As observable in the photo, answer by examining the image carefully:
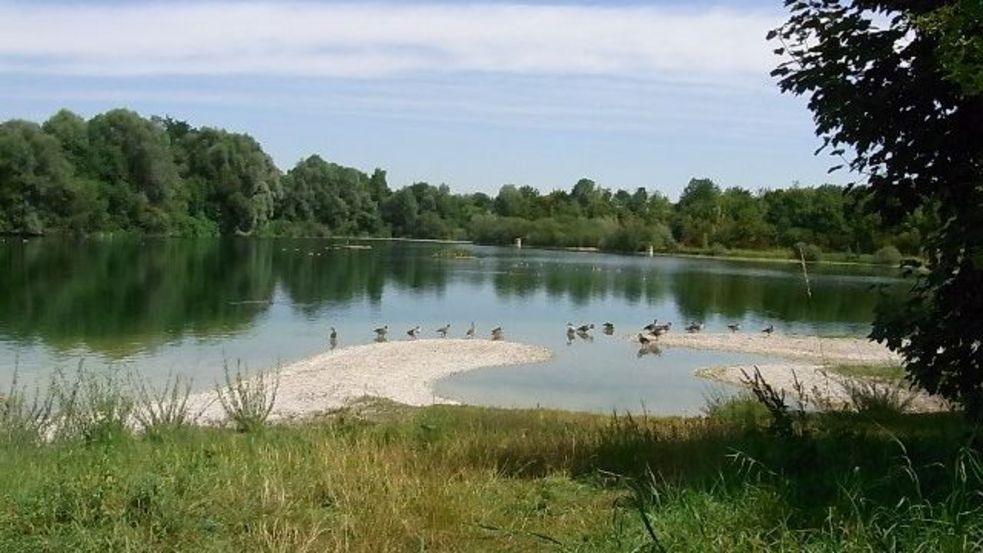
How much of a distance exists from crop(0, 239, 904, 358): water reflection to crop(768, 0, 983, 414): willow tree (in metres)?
19.5

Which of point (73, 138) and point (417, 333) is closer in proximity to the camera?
point (417, 333)

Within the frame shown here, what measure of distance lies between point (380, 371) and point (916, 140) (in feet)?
80.3

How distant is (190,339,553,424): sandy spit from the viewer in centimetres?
2547

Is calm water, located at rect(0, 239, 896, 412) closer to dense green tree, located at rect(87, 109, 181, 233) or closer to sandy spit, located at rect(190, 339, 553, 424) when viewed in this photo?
sandy spit, located at rect(190, 339, 553, 424)

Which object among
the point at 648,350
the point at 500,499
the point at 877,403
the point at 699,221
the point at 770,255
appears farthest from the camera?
the point at 699,221

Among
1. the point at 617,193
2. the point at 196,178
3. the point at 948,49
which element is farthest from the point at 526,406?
the point at 617,193

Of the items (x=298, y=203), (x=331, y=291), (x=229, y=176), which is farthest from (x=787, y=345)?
(x=298, y=203)

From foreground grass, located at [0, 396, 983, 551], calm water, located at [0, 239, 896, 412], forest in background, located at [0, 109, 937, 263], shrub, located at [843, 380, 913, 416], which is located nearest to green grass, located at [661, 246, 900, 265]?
forest in background, located at [0, 109, 937, 263]

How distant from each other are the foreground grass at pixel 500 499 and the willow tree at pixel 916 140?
86cm

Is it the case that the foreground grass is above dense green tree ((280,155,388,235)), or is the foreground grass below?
below

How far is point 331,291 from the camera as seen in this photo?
62844 mm

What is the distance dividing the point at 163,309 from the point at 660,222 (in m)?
107

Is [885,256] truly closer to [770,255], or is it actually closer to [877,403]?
[770,255]

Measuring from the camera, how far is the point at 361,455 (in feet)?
27.5
